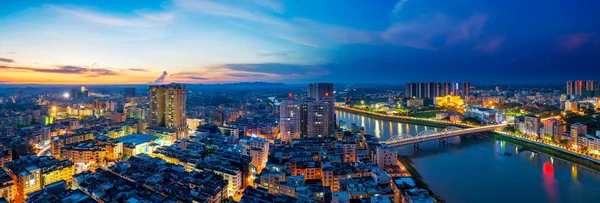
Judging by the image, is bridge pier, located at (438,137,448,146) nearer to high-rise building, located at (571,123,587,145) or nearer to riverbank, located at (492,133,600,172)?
riverbank, located at (492,133,600,172)

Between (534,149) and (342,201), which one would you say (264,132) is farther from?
(534,149)

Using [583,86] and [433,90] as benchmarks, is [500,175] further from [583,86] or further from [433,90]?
[583,86]

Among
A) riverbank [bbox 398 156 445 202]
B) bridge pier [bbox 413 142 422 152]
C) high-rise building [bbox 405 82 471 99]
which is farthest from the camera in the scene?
high-rise building [bbox 405 82 471 99]

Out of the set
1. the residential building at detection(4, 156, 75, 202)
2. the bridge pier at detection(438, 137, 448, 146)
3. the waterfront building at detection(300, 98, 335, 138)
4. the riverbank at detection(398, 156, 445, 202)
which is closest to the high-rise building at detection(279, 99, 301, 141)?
Result: the waterfront building at detection(300, 98, 335, 138)

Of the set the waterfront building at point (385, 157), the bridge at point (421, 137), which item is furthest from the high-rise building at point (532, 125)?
the waterfront building at point (385, 157)

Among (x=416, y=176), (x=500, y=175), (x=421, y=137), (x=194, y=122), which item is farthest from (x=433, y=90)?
(x=416, y=176)

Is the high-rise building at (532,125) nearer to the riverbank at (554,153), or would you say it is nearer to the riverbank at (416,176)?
the riverbank at (554,153)
